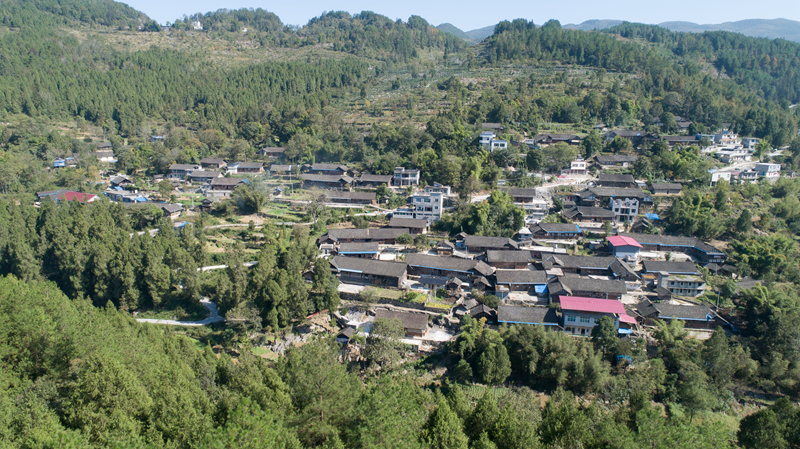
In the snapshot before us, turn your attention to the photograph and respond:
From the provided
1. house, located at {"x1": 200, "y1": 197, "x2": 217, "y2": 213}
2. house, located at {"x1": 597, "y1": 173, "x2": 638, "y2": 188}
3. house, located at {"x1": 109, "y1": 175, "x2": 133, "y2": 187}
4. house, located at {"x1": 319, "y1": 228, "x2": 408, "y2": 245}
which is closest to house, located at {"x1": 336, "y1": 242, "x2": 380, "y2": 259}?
house, located at {"x1": 319, "y1": 228, "x2": 408, "y2": 245}

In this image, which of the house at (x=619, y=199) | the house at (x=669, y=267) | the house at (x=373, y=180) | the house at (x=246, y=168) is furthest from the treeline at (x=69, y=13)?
the house at (x=669, y=267)

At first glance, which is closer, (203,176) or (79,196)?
(79,196)

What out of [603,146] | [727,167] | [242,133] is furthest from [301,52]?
[727,167]

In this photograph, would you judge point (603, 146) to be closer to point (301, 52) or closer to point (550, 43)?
point (550, 43)

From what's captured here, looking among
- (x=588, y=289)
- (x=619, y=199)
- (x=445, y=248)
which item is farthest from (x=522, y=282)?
(x=619, y=199)

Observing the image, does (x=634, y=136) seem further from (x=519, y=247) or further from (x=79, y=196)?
(x=79, y=196)

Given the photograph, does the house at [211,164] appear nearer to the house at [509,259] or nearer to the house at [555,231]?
the house at [509,259]
